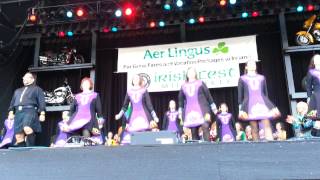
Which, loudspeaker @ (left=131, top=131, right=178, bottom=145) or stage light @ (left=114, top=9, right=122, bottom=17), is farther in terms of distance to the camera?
stage light @ (left=114, top=9, right=122, bottom=17)

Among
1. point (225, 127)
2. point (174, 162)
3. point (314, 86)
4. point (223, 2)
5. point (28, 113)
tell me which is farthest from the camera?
point (223, 2)

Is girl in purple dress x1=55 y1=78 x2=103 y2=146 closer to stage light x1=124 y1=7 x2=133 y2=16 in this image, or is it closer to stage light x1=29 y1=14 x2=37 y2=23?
stage light x1=124 y1=7 x2=133 y2=16

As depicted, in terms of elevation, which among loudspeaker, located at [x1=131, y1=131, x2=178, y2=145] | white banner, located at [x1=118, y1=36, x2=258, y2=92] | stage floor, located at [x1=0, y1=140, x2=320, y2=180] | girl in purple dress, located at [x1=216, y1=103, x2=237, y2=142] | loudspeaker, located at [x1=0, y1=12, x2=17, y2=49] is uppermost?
loudspeaker, located at [x1=0, y1=12, x2=17, y2=49]

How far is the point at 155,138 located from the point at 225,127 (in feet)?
13.8

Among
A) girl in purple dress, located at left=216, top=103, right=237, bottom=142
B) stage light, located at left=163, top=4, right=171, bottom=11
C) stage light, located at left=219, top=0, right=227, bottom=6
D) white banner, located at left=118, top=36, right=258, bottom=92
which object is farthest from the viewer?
white banner, located at left=118, top=36, right=258, bottom=92

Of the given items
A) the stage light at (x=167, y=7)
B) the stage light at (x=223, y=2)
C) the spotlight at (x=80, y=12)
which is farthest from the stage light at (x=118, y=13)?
the stage light at (x=223, y=2)

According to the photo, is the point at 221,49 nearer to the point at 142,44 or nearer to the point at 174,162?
the point at 142,44

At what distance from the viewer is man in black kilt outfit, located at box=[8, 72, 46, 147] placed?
17.8ft

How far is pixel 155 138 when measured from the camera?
3.90 metres

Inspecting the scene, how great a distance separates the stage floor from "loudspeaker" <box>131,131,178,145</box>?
0.62 metres

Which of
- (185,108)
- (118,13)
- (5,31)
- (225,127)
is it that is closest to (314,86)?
(185,108)

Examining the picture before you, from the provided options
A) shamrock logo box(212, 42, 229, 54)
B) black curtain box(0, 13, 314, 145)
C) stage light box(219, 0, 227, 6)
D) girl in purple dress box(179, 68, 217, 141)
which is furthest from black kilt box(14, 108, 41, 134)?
shamrock logo box(212, 42, 229, 54)

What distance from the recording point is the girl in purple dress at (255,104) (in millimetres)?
5164

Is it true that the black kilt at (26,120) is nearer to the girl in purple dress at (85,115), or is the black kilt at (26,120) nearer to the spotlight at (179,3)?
the girl in purple dress at (85,115)
